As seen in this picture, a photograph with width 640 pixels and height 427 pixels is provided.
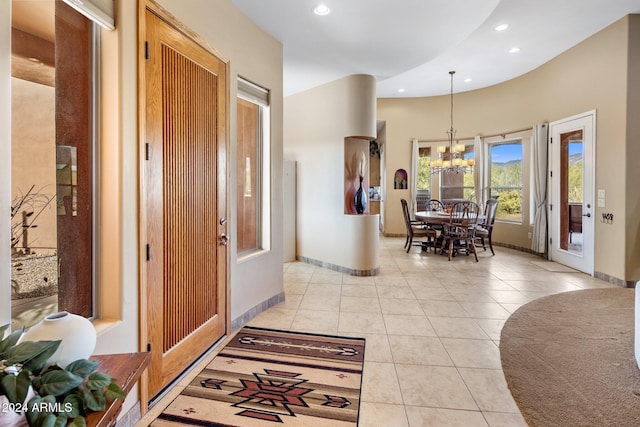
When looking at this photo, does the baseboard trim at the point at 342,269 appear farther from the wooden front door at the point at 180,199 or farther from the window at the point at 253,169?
the wooden front door at the point at 180,199

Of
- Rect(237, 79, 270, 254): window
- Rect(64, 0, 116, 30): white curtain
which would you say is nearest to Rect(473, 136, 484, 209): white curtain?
Rect(237, 79, 270, 254): window

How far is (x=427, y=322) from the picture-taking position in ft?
10.6

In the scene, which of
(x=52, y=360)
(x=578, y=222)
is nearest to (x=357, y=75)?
(x=578, y=222)

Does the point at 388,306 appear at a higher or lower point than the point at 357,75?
lower

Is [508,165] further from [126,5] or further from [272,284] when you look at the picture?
[126,5]

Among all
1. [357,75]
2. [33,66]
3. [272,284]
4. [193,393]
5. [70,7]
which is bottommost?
[193,393]

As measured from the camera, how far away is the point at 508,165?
739 cm

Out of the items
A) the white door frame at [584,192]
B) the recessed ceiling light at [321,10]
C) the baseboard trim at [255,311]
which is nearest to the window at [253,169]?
the baseboard trim at [255,311]

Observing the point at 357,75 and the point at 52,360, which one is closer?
the point at 52,360

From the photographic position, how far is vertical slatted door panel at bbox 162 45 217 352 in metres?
2.15

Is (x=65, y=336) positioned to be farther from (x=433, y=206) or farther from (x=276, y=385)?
(x=433, y=206)

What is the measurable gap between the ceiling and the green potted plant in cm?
304

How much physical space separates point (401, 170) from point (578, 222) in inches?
163

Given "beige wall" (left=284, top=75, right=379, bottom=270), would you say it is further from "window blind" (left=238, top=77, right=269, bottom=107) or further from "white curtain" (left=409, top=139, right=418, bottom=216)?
"white curtain" (left=409, top=139, right=418, bottom=216)
